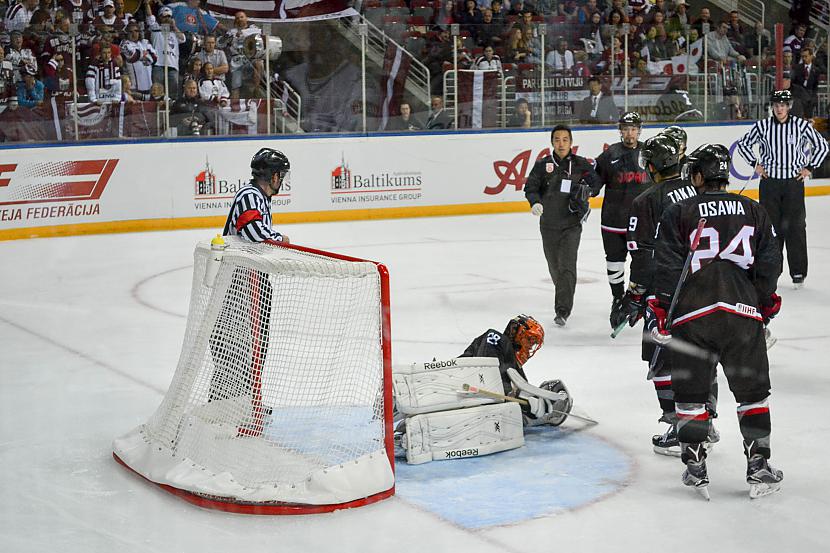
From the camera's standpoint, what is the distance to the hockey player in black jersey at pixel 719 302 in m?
3.97

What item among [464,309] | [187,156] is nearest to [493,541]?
[464,309]

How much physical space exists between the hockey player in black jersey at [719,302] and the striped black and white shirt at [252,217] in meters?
1.68

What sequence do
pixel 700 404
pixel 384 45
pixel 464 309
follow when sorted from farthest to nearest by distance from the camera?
pixel 384 45 < pixel 464 309 < pixel 700 404

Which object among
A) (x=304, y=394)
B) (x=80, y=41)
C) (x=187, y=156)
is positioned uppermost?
(x=80, y=41)

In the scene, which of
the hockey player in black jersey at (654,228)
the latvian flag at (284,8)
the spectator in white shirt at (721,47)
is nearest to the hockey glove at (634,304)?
the hockey player in black jersey at (654,228)

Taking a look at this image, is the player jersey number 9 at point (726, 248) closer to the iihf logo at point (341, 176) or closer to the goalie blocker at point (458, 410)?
the goalie blocker at point (458, 410)

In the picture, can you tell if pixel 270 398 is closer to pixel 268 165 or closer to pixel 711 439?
pixel 268 165

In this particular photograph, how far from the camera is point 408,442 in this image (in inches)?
179

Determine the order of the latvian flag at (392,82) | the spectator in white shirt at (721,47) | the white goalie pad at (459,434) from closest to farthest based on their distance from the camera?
the white goalie pad at (459,434)
the latvian flag at (392,82)
the spectator in white shirt at (721,47)

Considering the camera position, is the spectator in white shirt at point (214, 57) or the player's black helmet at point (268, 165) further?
the spectator in white shirt at point (214, 57)

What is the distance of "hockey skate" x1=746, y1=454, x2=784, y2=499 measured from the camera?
13.4 ft

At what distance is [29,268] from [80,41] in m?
3.35

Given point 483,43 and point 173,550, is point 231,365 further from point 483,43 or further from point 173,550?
point 483,43

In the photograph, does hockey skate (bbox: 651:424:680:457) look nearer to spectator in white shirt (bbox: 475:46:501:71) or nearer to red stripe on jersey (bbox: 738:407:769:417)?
red stripe on jersey (bbox: 738:407:769:417)
